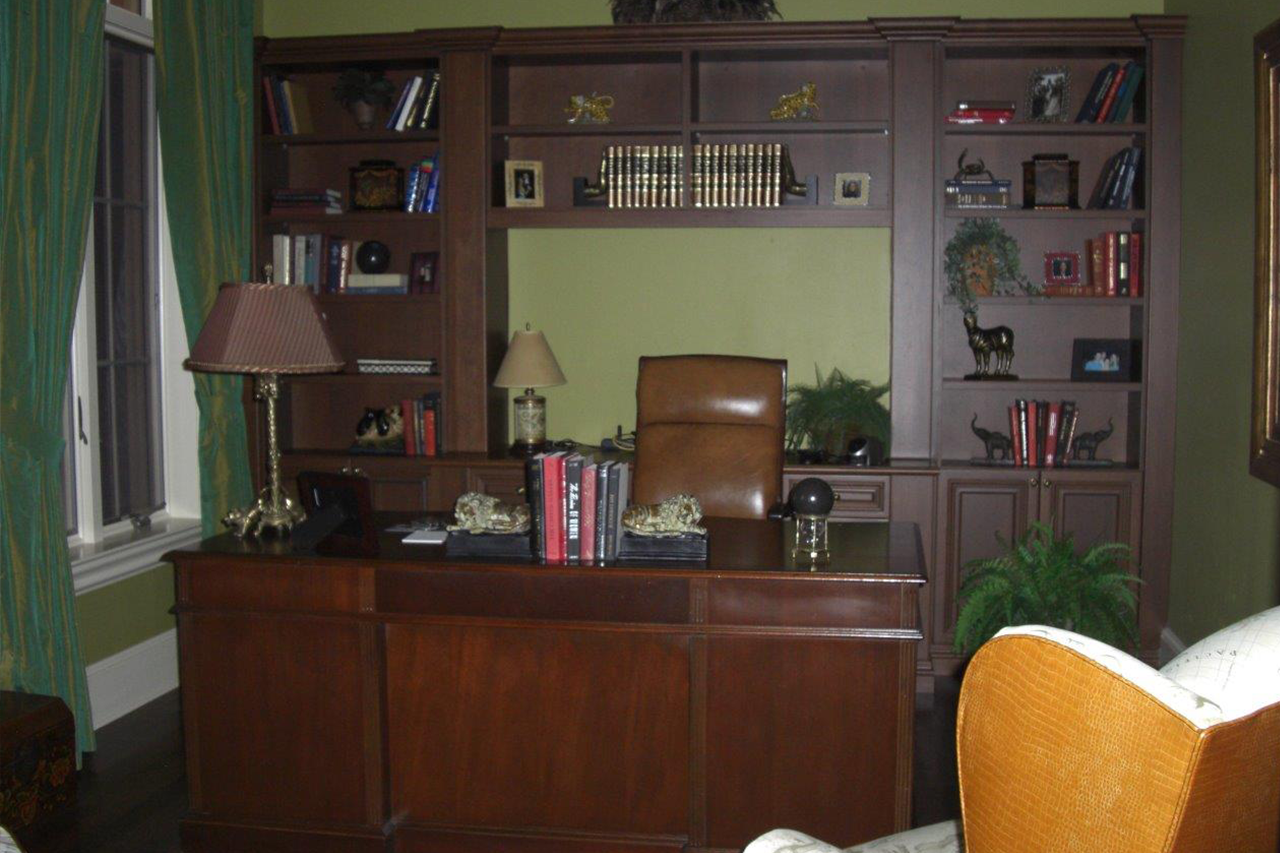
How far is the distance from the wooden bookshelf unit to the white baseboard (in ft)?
2.96

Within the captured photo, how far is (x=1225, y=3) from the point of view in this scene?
381 centimetres

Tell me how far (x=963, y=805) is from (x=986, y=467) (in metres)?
3.34

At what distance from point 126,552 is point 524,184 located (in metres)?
2.00

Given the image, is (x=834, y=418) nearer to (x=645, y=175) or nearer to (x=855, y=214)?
(x=855, y=214)

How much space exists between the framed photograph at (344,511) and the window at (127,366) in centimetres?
127

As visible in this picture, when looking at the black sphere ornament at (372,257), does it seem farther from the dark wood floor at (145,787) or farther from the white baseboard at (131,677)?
the dark wood floor at (145,787)

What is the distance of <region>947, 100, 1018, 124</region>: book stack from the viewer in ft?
14.6

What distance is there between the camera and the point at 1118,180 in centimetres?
442

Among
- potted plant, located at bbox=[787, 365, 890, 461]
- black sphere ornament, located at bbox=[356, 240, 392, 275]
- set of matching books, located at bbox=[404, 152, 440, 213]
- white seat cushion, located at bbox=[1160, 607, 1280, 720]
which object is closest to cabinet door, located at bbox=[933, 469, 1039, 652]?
potted plant, located at bbox=[787, 365, 890, 461]

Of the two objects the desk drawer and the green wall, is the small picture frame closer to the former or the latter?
the desk drawer

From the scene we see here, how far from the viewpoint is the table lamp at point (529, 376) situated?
4484 mm

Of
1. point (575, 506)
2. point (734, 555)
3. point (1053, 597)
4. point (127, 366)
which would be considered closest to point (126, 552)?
point (127, 366)

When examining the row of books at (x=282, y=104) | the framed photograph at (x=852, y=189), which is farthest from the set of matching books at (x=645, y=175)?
the row of books at (x=282, y=104)

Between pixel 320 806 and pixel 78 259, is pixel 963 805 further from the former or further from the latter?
pixel 78 259
